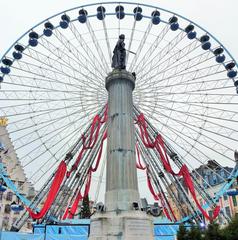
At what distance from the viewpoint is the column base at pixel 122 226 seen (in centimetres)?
1220

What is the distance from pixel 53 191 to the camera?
22000 millimetres

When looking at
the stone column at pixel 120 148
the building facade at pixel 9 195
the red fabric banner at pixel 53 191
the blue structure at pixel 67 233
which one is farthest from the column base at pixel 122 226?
the building facade at pixel 9 195

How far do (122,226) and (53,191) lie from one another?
35.6ft

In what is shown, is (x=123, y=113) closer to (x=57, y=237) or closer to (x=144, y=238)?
(x=144, y=238)

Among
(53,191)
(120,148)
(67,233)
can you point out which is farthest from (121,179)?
(53,191)

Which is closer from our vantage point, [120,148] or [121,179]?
[121,179]

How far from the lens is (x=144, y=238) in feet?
40.3

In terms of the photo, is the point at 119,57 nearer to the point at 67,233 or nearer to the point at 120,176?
the point at 120,176

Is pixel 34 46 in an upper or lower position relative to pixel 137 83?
upper

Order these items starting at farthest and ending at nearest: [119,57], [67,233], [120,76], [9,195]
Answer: [9,195], [67,233], [119,57], [120,76]

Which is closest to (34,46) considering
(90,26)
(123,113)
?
(90,26)

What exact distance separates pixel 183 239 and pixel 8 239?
46.7 feet

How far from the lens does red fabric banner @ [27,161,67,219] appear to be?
2185 centimetres

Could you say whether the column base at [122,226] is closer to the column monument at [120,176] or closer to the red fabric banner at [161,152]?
the column monument at [120,176]
